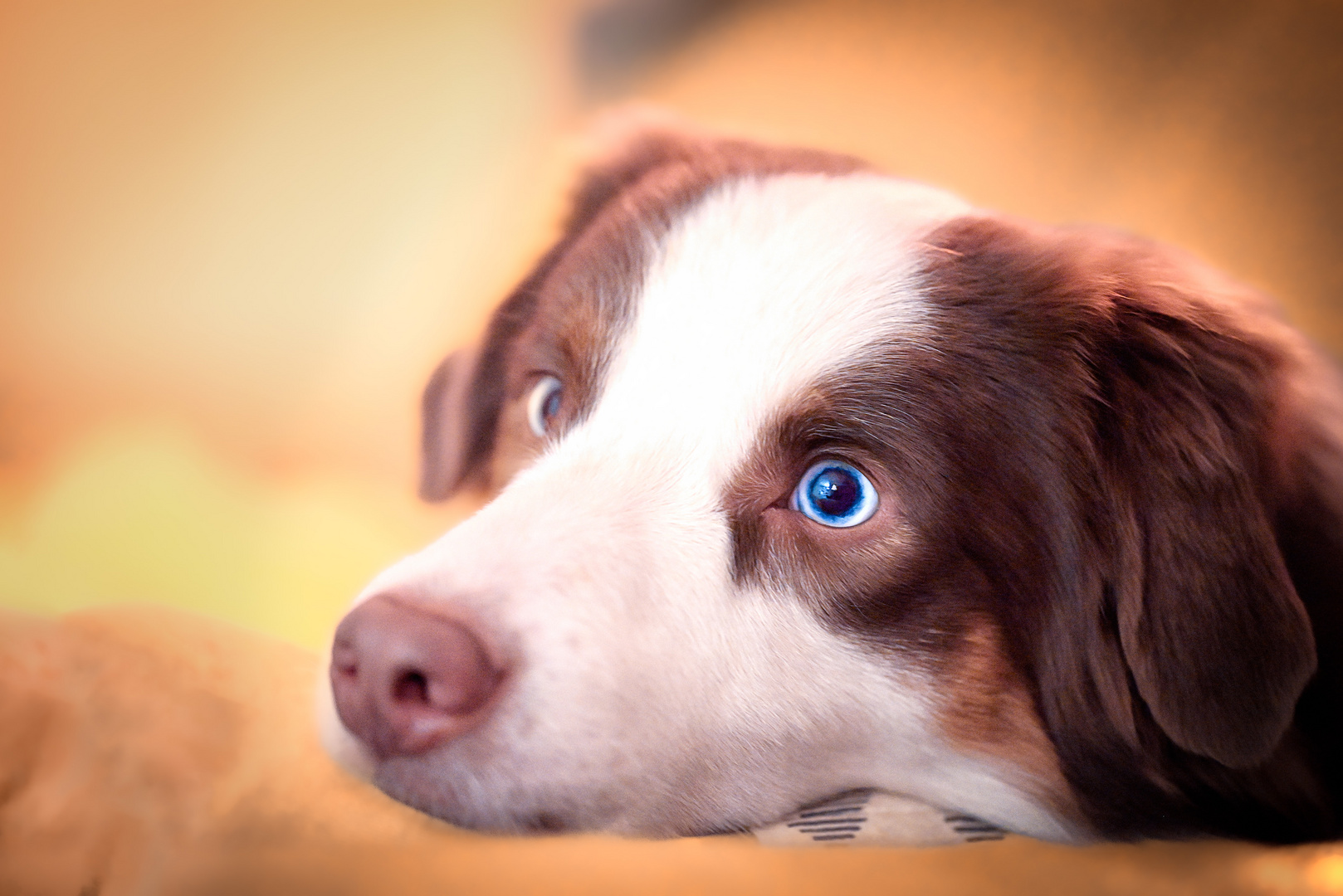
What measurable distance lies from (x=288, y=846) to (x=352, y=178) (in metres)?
1.21

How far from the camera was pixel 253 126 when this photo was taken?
1654 mm

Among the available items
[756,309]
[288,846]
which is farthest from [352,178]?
[288,846]

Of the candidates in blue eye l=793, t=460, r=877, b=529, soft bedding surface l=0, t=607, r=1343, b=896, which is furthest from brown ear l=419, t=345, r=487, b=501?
blue eye l=793, t=460, r=877, b=529

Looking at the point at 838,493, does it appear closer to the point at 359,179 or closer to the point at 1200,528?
the point at 1200,528

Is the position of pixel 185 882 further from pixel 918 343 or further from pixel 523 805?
pixel 918 343

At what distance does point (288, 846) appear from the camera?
102 cm

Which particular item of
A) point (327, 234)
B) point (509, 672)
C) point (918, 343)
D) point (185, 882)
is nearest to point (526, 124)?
point (327, 234)

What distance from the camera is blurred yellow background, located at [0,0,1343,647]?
5.15ft

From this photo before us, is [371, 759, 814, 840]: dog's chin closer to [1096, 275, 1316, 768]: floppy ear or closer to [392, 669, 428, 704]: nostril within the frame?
[392, 669, 428, 704]: nostril

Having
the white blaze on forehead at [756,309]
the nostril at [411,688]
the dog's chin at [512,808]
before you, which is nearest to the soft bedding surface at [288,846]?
the dog's chin at [512,808]

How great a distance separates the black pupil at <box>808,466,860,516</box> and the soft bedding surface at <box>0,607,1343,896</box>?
0.45 meters

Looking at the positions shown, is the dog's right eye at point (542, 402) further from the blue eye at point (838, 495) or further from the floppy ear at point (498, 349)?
→ the blue eye at point (838, 495)

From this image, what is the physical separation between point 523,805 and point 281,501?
88 cm

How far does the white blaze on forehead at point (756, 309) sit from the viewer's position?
1305 millimetres
